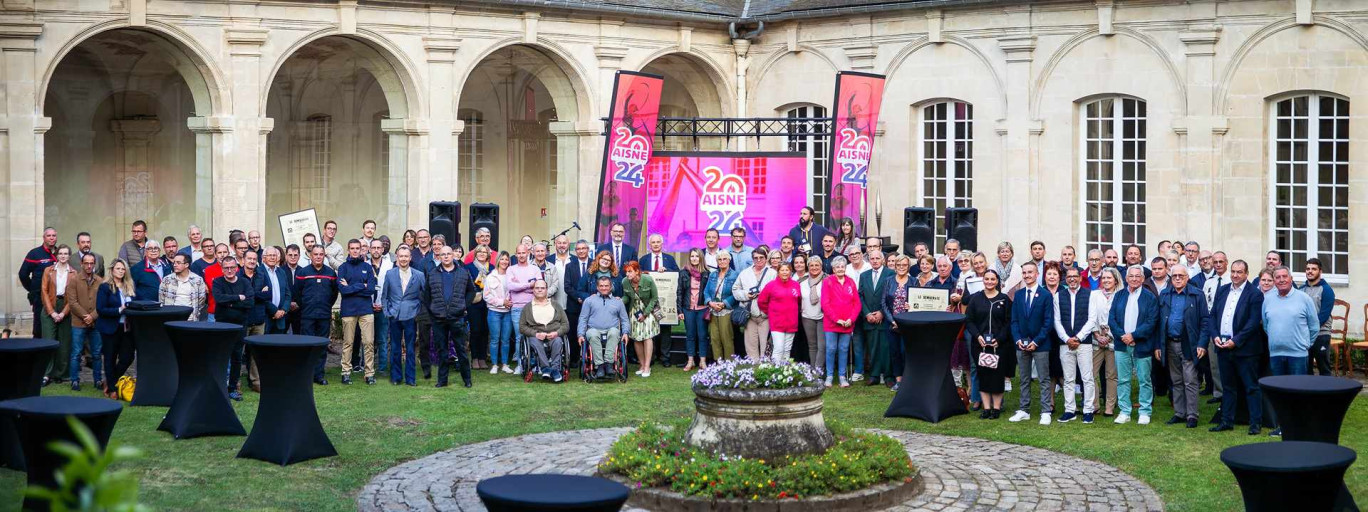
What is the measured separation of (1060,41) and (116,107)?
1479 centimetres

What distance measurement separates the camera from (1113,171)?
802 inches

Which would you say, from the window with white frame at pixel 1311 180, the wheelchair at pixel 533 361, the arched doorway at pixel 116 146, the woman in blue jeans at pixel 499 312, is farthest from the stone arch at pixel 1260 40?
the arched doorway at pixel 116 146

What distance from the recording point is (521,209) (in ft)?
88.7

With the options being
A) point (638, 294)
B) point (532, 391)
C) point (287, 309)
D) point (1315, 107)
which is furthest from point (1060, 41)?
point (287, 309)

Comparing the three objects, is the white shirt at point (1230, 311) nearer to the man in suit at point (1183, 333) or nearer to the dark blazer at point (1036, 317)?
the man in suit at point (1183, 333)

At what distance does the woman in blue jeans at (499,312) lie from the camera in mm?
15445

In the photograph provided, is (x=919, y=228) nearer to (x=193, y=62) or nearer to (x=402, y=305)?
(x=402, y=305)

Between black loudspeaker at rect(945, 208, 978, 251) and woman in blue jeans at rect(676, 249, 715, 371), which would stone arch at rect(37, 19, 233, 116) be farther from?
black loudspeaker at rect(945, 208, 978, 251)

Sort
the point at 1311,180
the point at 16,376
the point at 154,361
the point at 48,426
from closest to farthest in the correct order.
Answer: the point at 48,426
the point at 16,376
the point at 154,361
the point at 1311,180

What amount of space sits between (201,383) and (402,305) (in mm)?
3255

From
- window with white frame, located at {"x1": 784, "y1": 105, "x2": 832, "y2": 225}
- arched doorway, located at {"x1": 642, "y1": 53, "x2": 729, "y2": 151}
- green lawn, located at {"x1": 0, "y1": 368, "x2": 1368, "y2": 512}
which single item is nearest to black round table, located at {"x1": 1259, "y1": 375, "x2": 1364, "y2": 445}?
green lawn, located at {"x1": 0, "y1": 368, "x2": 1368, "y2": 512}

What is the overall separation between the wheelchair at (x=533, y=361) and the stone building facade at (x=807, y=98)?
6373 millimetres

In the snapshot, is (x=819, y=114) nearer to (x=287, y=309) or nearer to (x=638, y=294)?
(x=638, y=294)

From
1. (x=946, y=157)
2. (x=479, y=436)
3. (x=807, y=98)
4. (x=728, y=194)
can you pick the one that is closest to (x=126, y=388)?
(x=479, y=436)
